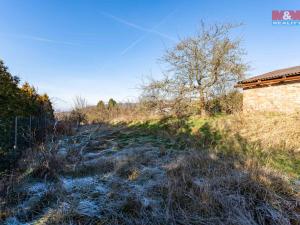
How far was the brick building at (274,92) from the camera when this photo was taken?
9.66 meters

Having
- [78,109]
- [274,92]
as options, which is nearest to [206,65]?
[274,92]

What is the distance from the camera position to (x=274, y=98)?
35.1 ft

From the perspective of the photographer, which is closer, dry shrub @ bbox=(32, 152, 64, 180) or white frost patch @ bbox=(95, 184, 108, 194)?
white frost patch @ bbox=(95, 184, 108, 194)

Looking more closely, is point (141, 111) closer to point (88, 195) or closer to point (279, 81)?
point (279, 81)

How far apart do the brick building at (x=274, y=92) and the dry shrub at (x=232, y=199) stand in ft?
24.0

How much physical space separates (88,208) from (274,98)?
10.4 m

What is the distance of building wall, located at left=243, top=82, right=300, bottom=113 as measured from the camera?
381 inches

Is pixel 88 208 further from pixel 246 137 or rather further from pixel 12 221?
pixel 246 137

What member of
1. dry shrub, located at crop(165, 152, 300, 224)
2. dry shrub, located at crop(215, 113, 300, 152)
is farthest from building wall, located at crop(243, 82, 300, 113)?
dry shrub, located at crop(165, 152, 300, 224)

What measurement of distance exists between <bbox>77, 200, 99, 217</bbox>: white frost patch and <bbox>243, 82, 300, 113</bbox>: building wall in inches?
377

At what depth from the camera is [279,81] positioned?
10.2m

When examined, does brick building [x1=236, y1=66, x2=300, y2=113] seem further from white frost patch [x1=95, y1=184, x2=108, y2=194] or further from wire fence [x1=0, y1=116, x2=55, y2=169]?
Answer: wire fence [x1=0, y1=116, x2=55, y2=169]

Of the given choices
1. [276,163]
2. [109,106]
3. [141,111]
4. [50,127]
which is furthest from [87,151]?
[109,106]

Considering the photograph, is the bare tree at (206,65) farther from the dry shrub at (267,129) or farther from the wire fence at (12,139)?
the wire fence at (12,139)
